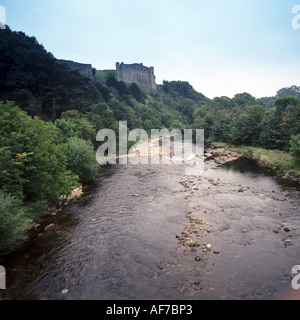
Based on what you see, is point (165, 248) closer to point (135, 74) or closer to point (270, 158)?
point (270, 158)

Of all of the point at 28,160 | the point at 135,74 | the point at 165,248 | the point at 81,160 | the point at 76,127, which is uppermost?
the point at 135,74

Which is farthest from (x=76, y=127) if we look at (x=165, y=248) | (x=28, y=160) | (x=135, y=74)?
(x=135, y=74)

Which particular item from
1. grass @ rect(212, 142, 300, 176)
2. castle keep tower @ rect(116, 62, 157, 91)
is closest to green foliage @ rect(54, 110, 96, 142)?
grass @ rect(212, 142, 300, 176)

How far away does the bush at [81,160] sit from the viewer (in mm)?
22578

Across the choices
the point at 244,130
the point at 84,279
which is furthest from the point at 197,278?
the point at 244,130

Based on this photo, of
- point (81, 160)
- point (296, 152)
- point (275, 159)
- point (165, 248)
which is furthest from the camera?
point (275, 159)

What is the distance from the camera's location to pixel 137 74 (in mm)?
128375

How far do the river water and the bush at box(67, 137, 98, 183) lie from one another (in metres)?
3.29

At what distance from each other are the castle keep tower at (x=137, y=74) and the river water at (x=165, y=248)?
117m

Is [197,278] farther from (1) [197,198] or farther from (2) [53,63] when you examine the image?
(2) [53,63]

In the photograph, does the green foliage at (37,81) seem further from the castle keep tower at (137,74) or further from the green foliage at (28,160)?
the castle keep tower at (137,74)

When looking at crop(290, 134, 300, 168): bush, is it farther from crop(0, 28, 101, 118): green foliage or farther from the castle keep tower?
the castle keep tower

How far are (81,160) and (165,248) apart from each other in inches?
572

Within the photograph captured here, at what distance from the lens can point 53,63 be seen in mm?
51750
